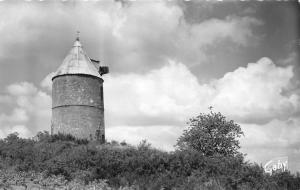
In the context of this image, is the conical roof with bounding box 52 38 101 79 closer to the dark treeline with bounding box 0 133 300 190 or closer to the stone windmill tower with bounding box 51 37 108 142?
the stone windmill tower with bounding box 51 37 108 142

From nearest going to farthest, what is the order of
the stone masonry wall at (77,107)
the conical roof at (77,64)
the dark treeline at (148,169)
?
1. the dark treeline at (148,169)
2. the stone masonry wall at (77,107)
3. the conical roof at (77,64)

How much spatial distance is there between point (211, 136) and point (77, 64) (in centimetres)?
1371

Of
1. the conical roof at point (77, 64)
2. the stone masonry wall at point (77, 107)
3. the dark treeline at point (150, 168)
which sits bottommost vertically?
the dark treeline at point (150, 168)

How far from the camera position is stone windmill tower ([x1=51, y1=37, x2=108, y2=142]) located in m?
33.7

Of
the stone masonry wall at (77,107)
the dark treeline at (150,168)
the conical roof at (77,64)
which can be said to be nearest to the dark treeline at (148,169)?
the dark treeline at (150,168)

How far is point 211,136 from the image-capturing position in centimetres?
3803

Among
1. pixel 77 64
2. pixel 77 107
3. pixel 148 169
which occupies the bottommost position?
pixel 148 169

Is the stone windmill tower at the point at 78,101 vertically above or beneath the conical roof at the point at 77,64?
beneath

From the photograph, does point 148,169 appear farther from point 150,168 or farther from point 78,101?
point 78,101

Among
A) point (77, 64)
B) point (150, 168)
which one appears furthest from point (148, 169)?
point (77, 64)

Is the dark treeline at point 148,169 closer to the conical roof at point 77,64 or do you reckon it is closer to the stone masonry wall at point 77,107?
the stone masonry wall at point 77,107

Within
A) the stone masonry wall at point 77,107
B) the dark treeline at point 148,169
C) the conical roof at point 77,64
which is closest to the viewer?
the dark treeline at point 148,169

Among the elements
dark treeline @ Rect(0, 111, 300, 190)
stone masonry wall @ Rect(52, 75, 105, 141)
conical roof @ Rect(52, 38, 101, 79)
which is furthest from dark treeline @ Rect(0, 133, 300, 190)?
conical roof @ Rect(52, 38, 101, 79)

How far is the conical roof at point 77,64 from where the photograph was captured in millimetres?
34812
